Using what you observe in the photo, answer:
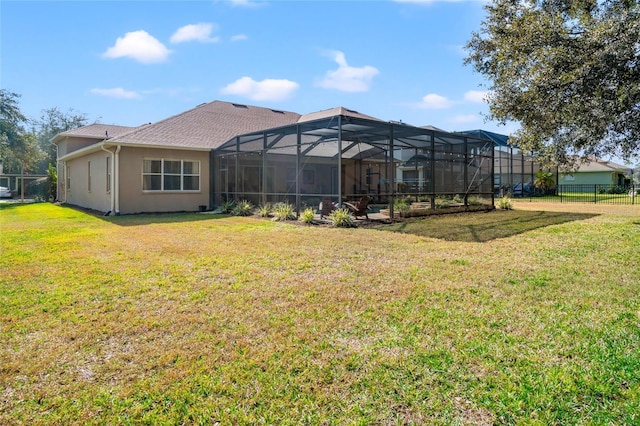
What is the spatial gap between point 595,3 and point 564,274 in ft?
29.3

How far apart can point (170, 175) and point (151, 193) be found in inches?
40.6

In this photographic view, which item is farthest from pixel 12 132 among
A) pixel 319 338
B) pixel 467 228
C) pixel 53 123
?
pixel 319 338

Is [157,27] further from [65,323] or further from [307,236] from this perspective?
[65,323]

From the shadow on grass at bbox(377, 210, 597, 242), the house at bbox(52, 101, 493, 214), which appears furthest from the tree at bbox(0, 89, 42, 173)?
the shadow on grass at bbox(377, 210, 597, 242)

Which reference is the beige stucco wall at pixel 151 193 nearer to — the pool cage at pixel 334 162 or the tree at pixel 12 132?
the pool cage at pixel 334 162

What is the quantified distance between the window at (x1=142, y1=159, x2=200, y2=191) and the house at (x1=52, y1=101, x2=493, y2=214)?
38 mm

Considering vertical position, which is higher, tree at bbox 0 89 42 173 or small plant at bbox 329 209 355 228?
tree at bbox 0 89 42 173

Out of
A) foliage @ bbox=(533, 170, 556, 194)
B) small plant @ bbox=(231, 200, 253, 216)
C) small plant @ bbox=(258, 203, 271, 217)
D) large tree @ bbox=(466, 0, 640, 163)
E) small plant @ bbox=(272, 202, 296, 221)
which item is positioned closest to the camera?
large tree @ bbox=(466, 0, 640, 163)

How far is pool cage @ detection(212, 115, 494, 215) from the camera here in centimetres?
1288

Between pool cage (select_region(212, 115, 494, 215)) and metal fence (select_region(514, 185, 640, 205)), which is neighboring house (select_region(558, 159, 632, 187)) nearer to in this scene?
metal fence (select_region(514, 185, 640, 205))

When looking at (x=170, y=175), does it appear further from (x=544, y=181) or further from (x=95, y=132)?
(x=544, y=181)

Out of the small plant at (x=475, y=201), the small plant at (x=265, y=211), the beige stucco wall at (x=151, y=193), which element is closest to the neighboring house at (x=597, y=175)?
the small plant at (x=475, y=201)

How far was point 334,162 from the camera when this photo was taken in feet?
67.3

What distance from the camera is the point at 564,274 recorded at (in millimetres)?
5164
